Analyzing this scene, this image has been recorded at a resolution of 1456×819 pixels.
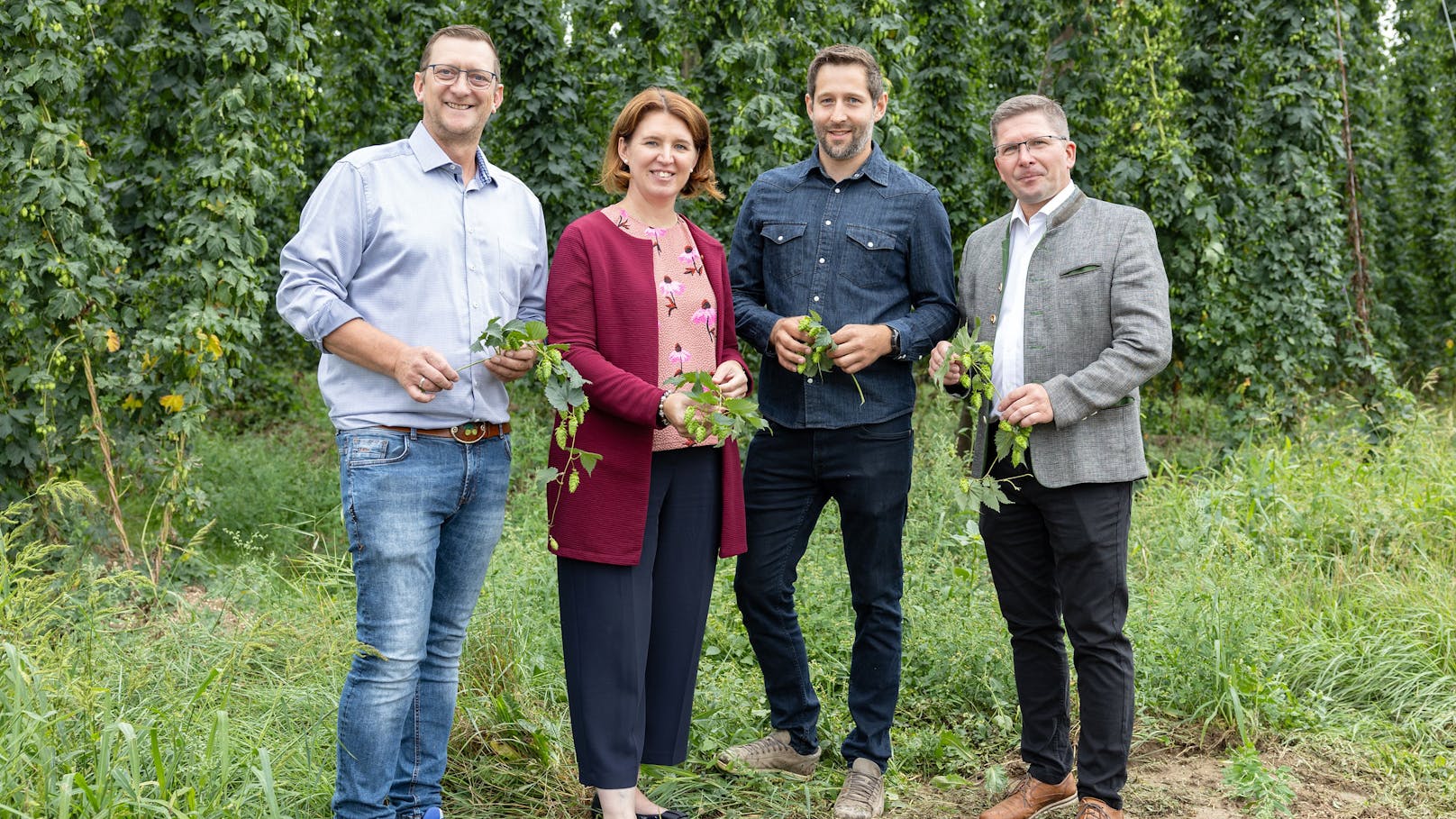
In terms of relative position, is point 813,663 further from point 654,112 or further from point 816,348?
point 654,112

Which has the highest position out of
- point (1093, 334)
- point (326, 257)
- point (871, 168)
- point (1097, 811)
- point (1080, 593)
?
point (871, 168)

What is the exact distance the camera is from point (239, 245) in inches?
199

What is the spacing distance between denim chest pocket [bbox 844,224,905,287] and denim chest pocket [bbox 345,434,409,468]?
1343 millimetres

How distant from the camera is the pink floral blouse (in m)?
2.80

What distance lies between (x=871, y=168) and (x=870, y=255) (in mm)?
266

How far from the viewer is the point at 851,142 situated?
3.11 meters

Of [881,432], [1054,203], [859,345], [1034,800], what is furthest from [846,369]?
[1034,800]

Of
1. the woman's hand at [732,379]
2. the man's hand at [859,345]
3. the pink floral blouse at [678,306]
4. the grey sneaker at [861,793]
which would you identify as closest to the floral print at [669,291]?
the pink floral blouse at [678,306]

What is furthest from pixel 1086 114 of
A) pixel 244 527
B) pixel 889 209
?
pixel 244 527

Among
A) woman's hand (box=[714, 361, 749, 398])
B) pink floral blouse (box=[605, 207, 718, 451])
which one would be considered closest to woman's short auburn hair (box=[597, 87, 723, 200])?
pink floral blouse (box=[605, 207, 718, 451])

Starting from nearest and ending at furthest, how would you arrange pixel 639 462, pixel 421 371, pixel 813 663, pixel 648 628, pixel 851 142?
pixel 421 371 → pixel 639 462 → pixel 648 628 → pixel 851 142 → pixel 813 663

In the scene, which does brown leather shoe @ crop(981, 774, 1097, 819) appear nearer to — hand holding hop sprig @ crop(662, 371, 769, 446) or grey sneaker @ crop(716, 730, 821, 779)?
grey sneaker @ crop(716, 730, 821, 779)

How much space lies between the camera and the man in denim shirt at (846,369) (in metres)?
3.10

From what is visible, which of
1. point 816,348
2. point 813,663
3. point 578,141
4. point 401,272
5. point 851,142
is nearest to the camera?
point 401,272
